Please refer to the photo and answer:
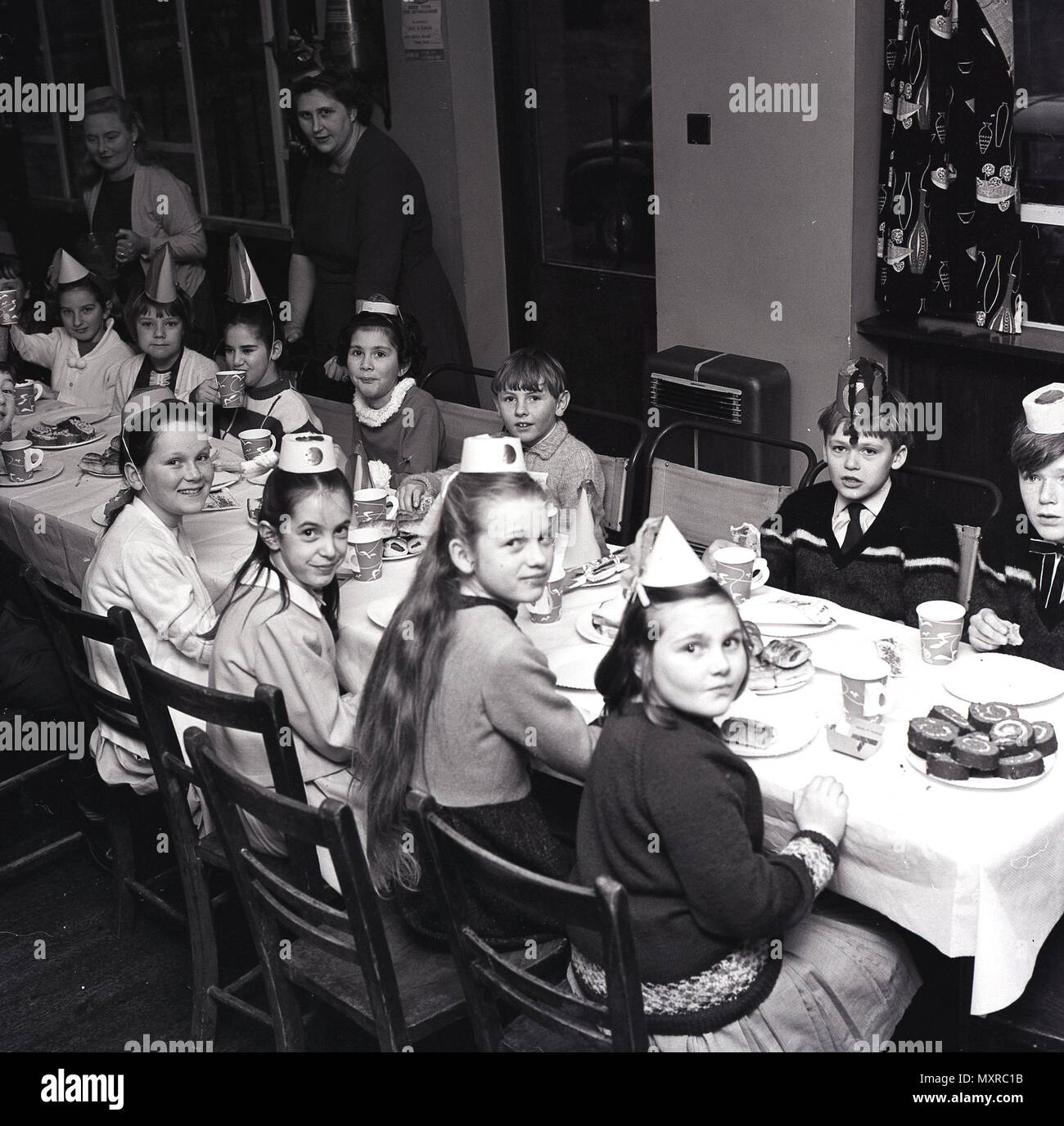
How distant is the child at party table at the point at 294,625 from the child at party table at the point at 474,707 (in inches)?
8.7

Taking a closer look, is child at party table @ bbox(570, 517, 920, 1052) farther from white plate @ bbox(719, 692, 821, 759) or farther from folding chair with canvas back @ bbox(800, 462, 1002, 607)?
folding chair with canvas back @ bbox(800, 462, 1002, 607)

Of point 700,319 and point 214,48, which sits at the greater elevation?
point 214,48

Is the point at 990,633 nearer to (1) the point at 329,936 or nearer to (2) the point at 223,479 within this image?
(1) the point at 329,936

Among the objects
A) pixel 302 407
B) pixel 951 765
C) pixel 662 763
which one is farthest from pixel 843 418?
pixel 302 407

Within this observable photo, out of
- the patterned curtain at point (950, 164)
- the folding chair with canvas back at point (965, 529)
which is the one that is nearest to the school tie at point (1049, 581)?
the folding chair with canvas back at point (965, 529)

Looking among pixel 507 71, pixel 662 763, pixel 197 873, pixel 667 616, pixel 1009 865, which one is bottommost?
pixel 197 873

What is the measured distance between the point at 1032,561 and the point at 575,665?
0.84m

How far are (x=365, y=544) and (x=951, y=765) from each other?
1.36 meters

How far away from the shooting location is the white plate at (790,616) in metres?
2.45

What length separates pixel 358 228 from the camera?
4.68m

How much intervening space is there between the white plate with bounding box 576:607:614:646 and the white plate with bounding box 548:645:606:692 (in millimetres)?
24

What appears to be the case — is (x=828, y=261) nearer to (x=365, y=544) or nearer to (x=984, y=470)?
(x=984, y=470)

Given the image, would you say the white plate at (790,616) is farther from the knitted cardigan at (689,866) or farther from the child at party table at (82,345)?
the child at party table at (82,345)

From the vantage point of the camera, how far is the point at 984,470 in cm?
405
